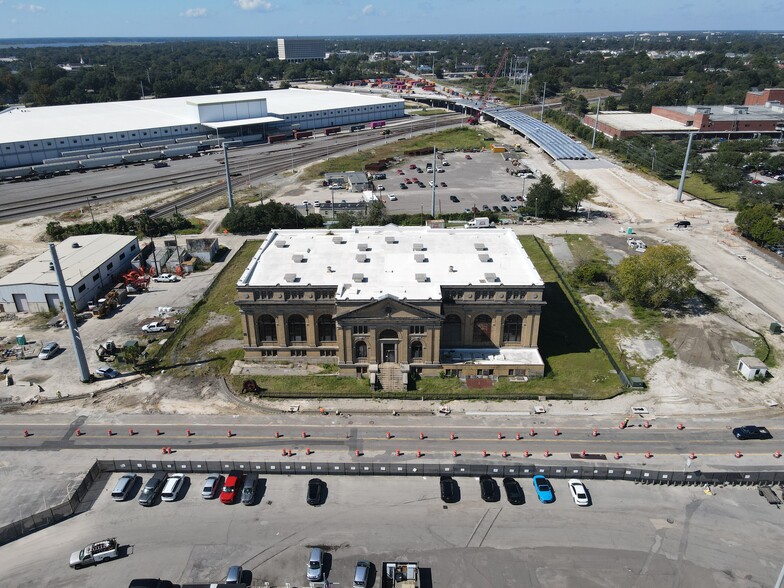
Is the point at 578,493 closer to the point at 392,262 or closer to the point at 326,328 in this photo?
the point at 326,328

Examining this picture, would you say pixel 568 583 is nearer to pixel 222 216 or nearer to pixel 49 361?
pixel 49 361

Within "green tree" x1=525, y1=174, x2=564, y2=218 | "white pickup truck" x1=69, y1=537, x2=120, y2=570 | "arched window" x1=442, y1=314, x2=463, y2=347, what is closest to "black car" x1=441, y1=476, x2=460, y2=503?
"arched window" x1=442, y1=314, x2=463, y2=347

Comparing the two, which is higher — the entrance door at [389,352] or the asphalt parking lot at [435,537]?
the entrance door at [389,352]

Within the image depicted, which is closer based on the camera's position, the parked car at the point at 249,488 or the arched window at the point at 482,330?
the parked car at the point at 249,488

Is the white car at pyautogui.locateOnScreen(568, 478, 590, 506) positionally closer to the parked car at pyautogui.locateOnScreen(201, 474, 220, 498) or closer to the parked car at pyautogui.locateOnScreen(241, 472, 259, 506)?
the parked car at pyautogui.locateOnScreen(241, 472, 259, 506)

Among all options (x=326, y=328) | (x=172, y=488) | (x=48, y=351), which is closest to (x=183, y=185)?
(x=48, y=351)

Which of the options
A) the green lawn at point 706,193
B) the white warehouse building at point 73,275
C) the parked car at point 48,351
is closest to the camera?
the parked car at point 48,351

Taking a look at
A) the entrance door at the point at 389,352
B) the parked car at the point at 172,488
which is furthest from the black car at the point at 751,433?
the parked car at the point at 172,488

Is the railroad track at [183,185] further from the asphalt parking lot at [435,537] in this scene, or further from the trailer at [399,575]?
the trailer at [399,575]
